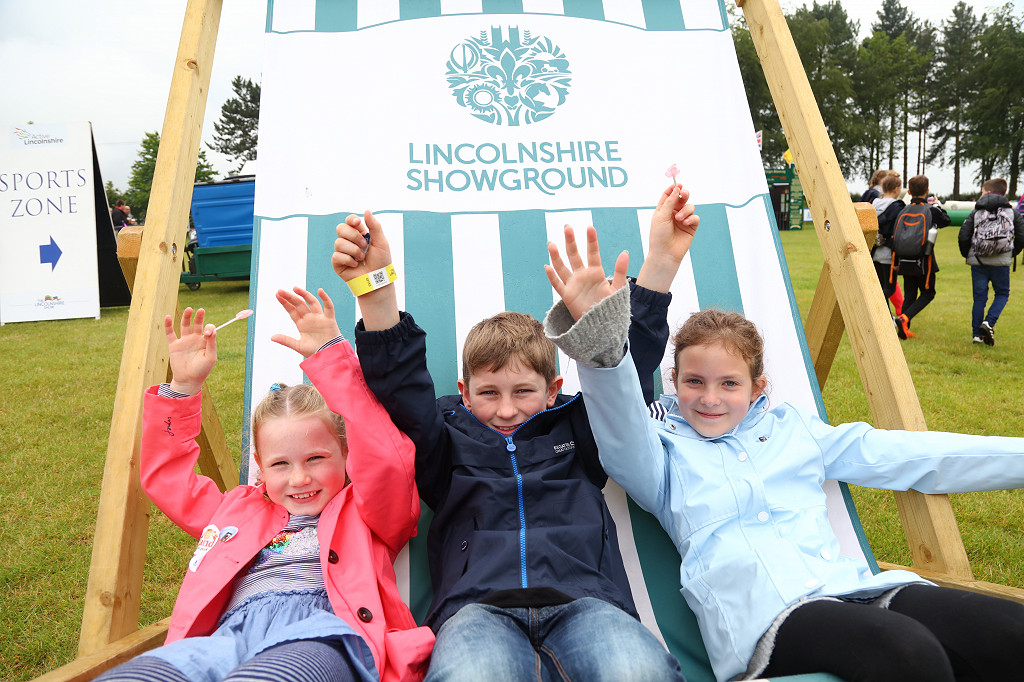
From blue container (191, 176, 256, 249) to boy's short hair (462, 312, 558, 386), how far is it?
9.99 metres

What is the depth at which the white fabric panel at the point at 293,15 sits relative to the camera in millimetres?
2584

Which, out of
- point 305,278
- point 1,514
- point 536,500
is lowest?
point 1,514

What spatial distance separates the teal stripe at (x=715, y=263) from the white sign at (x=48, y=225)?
8.32m

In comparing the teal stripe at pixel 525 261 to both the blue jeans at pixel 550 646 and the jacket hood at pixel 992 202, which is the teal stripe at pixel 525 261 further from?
the jacket hood at pixel 992 202

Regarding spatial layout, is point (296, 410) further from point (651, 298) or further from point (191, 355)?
point (651, 298)

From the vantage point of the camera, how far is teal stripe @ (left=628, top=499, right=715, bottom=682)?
166 cm

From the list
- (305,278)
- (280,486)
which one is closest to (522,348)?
(280,486)

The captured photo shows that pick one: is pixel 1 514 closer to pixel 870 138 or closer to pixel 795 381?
pixel 795 381

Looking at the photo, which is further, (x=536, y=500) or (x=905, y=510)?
(x=905, y=510)

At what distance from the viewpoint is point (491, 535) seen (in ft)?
5.04

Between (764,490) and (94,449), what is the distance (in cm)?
360

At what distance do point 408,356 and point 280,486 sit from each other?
17.4 inches

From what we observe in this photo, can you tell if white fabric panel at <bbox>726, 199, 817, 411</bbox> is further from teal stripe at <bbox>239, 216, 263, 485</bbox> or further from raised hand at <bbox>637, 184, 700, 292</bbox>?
teal stripe at <bbox>239, 216, 263, 485</bbox>

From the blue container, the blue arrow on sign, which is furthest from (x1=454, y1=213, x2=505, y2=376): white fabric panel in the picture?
the blue container
